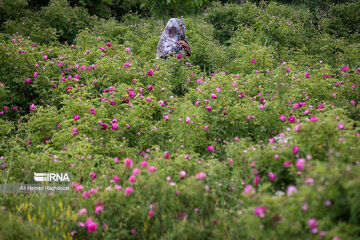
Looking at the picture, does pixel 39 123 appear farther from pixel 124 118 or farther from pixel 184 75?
pixel 184 75

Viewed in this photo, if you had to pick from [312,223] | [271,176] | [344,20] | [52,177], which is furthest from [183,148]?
[344,20]

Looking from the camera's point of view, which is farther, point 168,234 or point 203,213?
point 203,213

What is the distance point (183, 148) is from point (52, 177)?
4.71ft

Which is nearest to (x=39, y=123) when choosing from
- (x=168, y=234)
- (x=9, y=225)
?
(x=9, y=225)

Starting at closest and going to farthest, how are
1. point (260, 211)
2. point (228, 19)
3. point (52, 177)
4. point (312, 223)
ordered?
point (312, 223)
point (260, 211)
point (52, 177)
point (228, 19)

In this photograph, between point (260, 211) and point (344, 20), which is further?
point (344, 20)

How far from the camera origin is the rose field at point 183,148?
6.77 ft

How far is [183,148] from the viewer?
3373mm

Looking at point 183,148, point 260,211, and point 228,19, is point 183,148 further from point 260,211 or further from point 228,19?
point 228,19

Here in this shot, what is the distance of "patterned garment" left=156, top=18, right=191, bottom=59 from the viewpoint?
6.10 meters

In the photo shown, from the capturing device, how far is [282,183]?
2.70 meters

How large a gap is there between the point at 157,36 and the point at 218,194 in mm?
5621

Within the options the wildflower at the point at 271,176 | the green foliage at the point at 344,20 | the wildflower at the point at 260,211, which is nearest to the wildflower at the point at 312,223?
the wildflower at the point at 260,211

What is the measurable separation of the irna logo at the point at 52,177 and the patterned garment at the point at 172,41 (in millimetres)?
3635
